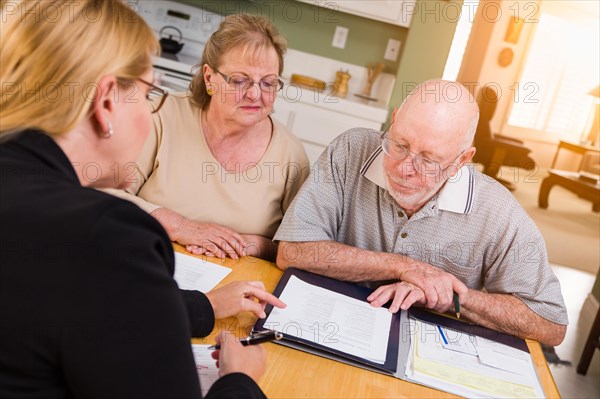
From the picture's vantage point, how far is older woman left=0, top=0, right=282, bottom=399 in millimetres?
607

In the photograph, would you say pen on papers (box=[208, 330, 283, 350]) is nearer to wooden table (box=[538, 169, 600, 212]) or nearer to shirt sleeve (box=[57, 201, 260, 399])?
shirt sleeve (box=[57, 201, 260, 399])

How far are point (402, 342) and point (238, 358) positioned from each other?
0.39 meters

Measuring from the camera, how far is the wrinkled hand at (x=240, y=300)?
1104 mm

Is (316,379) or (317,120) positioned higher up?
(317,120)

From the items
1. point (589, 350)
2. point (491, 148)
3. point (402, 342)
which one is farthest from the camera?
point (491, 148)

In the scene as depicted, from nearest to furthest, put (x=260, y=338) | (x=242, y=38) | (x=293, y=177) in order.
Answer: (x=260, y=338), (x=242, y=38), (x=293, y=177)

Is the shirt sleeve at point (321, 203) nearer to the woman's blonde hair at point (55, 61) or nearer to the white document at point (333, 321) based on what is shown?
the white document at point (333, 321)

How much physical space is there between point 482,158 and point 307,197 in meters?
4.74

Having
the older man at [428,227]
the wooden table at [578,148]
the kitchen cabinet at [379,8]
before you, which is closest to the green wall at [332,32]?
the kitchen cabinet at [379,8]

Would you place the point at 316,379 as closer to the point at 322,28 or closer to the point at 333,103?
the point at 333,103

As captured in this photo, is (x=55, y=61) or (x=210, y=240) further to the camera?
(x=210, y=240)

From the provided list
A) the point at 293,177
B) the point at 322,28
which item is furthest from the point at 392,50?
the point at 293,177

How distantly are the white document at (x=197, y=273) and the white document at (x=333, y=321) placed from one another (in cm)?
17

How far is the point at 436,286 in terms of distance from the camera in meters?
1.31
